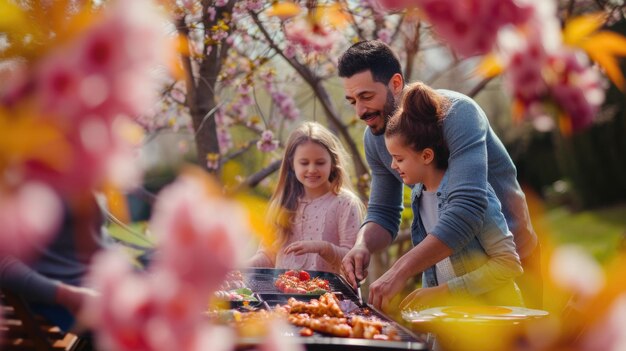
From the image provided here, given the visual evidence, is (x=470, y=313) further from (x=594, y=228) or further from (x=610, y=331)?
(x=594, y=228)

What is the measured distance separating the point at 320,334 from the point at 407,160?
114cm

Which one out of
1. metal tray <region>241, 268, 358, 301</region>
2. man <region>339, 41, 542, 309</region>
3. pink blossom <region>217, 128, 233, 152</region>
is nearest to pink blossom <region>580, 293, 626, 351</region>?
man <region>339, 41, 542, 309</region>

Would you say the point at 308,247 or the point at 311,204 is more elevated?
the point at 311,204

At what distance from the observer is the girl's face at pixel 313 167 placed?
167 inches

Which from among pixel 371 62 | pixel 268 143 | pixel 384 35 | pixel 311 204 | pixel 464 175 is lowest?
pixel 464 175

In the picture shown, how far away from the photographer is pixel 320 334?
2086mm

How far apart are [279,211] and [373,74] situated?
3.66ft

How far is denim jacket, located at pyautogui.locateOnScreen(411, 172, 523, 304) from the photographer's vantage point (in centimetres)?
283

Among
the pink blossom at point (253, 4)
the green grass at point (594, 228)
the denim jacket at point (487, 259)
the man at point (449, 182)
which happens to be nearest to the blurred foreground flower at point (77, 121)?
the man at point (449, 182)

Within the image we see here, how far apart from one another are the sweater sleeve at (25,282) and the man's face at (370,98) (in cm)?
187

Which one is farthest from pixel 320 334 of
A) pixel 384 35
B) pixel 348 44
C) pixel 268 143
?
pixel 348 44

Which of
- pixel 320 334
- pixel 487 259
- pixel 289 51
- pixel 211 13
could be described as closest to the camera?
pixel 320 334

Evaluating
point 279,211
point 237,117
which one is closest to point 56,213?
point 279,211

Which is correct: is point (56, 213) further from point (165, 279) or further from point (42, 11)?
point (42, 11)
